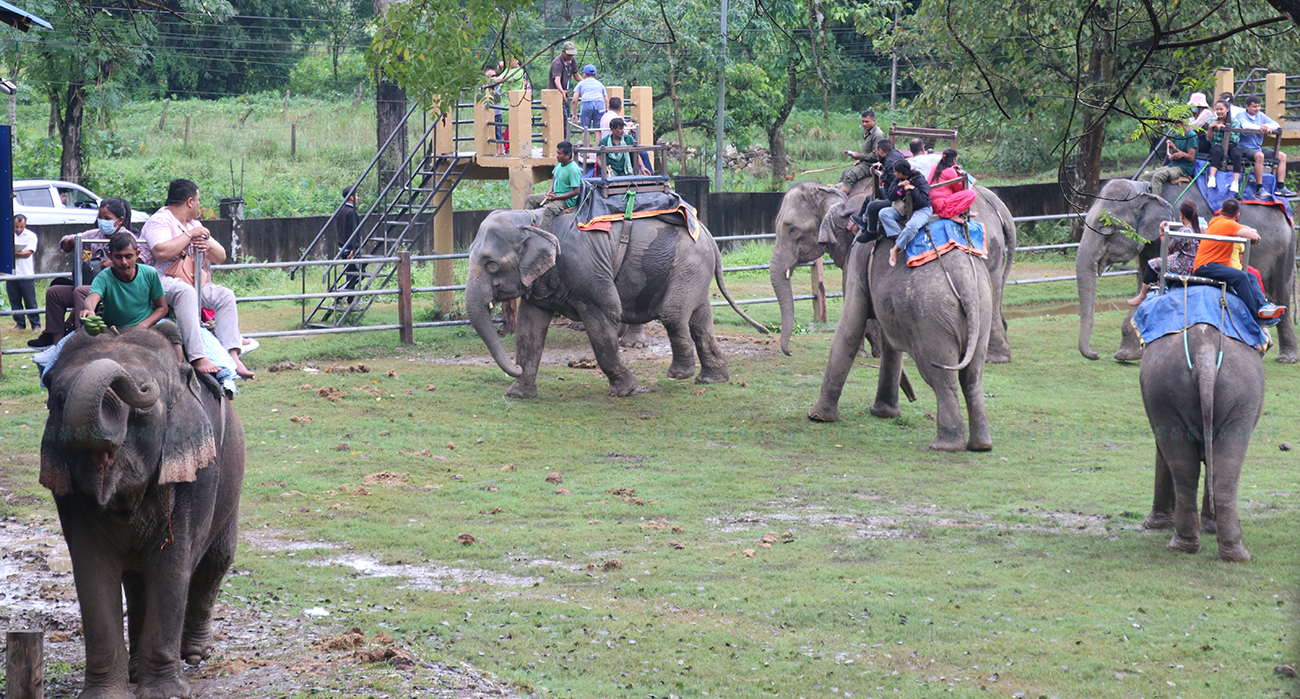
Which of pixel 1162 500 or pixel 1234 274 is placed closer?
pixel 1234 274

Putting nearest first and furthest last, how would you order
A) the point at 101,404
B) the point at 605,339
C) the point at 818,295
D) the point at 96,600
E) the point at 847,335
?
1. the point at 101,404
2. the point at 96,600
3. the point at 847,335
4. the point at 605,339
5. the point at 818,295

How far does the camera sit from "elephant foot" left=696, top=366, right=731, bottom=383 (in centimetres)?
1327

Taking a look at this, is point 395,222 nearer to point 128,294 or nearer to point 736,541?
point 736,541

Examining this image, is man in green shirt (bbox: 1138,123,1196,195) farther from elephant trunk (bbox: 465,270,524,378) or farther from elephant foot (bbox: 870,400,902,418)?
elephant trunk (bbox: 465,270,524,378)

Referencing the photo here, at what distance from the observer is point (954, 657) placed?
5.80m

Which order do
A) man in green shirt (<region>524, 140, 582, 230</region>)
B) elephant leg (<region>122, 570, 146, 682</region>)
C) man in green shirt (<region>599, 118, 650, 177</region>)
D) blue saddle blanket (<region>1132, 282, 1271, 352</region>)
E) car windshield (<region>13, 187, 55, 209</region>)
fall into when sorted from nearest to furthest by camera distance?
elephant leg (<region>122, 570, 146, 682</region>), blue saddle blanket (<region>1132, 282, 1271, 352</region>), man in green shirt (<region>524, 140, 582, 230</region>), man in green shirt (<region>599, 118, 650, 177</region>), car windshield (<region>13, 187, 55, 209</region>)

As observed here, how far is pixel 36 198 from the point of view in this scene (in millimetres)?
21172

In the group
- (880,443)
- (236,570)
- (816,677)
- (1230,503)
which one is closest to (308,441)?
(236,570)

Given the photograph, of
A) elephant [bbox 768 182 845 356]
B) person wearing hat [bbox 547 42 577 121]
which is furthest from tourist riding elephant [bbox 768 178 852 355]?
person wearing hat [bbox 547 42 577 121]

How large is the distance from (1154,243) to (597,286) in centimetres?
569

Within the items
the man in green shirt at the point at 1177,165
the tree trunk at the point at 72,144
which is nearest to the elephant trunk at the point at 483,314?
the man in green shirt at the point at 1177,165

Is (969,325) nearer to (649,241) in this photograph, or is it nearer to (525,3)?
(649,241)

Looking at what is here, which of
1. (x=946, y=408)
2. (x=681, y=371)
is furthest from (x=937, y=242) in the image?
(x=681, y=371)

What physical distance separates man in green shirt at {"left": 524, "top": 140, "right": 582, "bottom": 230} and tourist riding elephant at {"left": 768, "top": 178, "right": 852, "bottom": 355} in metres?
1.97
